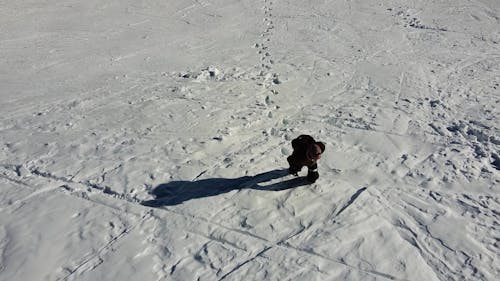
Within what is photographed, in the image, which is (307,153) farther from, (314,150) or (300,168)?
(300,168)

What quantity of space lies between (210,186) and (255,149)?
39.2 inches

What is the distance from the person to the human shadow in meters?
0.32

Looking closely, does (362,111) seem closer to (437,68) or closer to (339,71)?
(339,71)

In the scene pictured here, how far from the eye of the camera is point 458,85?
24.9ft

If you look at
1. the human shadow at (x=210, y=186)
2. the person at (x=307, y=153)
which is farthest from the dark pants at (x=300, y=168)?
the human shadow at (x=210, y=186)

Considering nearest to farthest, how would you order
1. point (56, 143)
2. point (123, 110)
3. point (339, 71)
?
1. point (56, 143)
2. point (123, 110)
3. point (339, 71)

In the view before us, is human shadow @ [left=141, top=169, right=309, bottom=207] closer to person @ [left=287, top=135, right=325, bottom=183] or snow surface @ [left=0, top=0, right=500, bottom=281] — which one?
snow surface @ [left=0, top=0, right=500, bottom=281]

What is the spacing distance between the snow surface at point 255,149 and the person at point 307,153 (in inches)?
12.9

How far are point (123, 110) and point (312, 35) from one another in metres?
5.02

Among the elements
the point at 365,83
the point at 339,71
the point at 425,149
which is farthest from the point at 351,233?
the point at 339,71

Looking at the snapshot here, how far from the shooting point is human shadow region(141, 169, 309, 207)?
524cm

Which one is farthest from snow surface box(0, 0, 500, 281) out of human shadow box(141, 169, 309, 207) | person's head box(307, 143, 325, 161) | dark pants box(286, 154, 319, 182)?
person's head box(307, 143, 325, 161)

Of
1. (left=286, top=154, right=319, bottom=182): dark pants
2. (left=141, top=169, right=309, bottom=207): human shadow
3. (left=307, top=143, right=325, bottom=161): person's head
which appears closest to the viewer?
(left=307, top=143, right=325, bottom=161): person's head

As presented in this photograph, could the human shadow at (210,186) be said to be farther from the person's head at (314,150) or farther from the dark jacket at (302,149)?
the person's head at (314,150)
